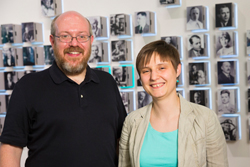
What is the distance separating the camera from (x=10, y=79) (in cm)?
505

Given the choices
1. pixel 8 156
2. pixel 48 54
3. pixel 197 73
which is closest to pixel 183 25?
pixel 197 73

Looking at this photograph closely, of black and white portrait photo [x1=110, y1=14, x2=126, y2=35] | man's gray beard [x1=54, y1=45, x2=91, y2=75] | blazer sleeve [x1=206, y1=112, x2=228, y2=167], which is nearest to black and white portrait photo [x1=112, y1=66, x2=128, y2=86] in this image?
black and white portrait photo [x1=110, y1=14, x2=126, y2=35]

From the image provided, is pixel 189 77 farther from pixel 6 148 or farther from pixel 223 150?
pixel 6 148

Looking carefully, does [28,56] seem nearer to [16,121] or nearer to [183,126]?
[16,121]

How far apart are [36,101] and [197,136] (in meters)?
1.04

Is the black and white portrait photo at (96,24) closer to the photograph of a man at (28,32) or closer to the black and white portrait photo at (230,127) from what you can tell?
the photograph of a man at (28,32)

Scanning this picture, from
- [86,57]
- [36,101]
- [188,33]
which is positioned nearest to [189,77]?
[188,33]

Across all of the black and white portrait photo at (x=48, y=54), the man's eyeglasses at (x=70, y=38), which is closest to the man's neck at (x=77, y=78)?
the man's eyeglasses at (x=70, y=38)

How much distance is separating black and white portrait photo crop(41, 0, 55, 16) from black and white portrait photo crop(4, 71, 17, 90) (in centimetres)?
99

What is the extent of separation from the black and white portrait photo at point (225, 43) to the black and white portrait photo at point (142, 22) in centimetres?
87

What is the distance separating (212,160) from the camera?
200cm

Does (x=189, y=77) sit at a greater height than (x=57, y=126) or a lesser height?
greater

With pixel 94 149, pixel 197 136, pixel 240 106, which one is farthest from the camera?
pixel 240 106

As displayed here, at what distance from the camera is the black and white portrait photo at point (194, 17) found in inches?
162
